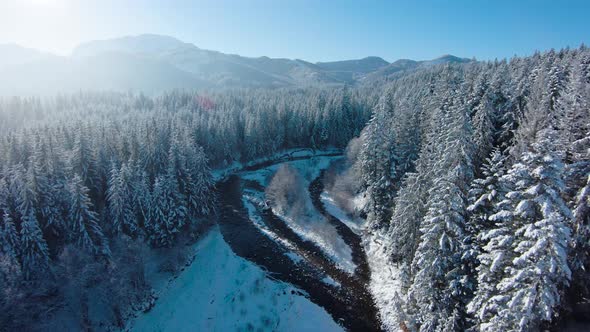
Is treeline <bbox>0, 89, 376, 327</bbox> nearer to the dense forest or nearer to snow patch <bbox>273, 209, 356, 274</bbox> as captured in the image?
the dense forest

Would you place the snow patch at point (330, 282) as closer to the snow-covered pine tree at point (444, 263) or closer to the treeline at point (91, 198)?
the snow-covered pine tree at point (444, 263)

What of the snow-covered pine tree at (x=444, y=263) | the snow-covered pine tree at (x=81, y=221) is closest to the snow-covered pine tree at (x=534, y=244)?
the snow-covered pine tree at (x=444, y=263)

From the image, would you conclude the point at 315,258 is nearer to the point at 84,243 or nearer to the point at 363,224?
the point at 363,224

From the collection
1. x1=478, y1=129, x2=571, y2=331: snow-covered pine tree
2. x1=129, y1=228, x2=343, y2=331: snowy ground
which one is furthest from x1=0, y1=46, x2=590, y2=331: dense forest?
x1=129, y1=228, x2=343, y2=331: snowy ground

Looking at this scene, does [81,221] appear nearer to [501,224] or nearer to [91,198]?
[91,198]

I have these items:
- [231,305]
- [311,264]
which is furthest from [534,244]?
[231,305]
